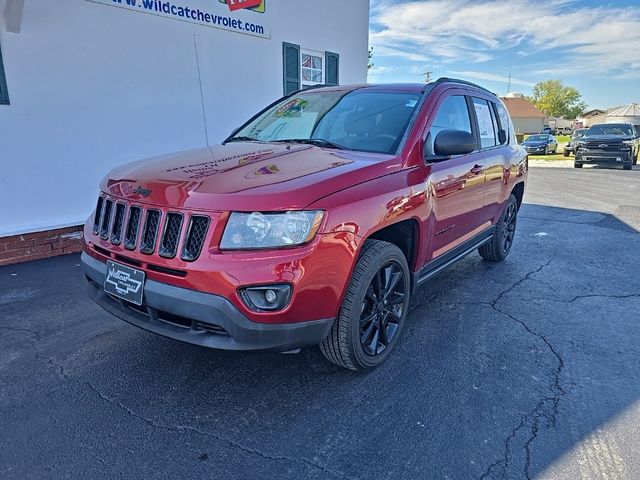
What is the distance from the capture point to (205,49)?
6.62 meters

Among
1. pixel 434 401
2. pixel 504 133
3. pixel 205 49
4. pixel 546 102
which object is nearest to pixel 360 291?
pixel 434 401

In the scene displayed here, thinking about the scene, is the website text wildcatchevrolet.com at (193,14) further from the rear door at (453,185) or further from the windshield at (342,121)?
the rear door at (453,185)

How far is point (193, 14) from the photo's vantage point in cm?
634

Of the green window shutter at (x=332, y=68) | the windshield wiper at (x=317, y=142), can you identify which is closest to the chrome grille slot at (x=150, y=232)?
the windshield wiper at (x=317, y=142)

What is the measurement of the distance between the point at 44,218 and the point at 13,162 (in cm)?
71

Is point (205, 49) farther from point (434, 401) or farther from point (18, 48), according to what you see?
point (434, 401)

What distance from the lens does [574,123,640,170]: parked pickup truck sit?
712 inches

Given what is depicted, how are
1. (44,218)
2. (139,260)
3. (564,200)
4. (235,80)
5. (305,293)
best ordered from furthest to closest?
1. (564,200)
2. (235,80)
3. (44,218)
4. (139,260)
5. (305,293)

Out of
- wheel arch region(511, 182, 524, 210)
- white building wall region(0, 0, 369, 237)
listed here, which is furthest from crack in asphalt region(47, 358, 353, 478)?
wheel arch region(511, 182, 524, 210)

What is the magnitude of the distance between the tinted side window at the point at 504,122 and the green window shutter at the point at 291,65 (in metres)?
4.03

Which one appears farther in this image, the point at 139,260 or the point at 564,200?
the point at 564,200

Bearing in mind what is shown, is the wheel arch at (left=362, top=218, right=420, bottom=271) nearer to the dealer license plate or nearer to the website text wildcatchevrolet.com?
the dealer license plate

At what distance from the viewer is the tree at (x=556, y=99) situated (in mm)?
100062

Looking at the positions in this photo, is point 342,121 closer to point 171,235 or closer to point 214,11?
point 171,235
